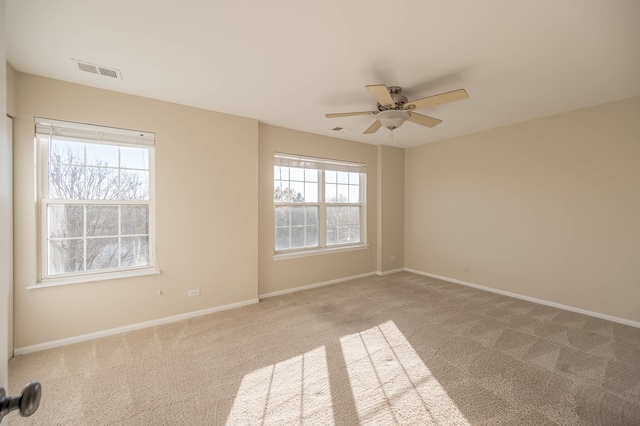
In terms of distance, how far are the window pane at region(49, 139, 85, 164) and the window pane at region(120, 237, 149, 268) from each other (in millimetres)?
935

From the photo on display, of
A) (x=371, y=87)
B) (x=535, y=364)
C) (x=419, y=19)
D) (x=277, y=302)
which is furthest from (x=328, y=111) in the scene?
(x=535, y=364)

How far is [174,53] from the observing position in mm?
2168

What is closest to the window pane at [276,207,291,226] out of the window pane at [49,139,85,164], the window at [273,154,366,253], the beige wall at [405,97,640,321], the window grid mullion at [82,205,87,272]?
the window at [273,154,366,253]

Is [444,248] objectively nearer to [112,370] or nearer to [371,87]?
[371,87]

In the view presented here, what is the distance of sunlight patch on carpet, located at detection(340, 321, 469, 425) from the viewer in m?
1.74

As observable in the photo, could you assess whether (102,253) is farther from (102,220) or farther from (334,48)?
(334,48)

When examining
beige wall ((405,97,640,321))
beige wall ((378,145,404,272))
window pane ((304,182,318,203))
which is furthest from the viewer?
beige wall ((378,145,404,272))

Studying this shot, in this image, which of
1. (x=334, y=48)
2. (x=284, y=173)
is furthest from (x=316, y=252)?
(x=334, y=48)

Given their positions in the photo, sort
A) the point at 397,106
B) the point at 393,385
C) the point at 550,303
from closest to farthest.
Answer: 1. the point at 393,385
2. the point at 397,106
3. the point at 550,303

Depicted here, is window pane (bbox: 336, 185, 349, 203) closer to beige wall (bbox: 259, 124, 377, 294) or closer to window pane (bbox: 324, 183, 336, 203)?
window pane (bbox: 324, 183, 336, 203)

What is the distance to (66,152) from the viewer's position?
8.82ft

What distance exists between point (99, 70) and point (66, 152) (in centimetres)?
93

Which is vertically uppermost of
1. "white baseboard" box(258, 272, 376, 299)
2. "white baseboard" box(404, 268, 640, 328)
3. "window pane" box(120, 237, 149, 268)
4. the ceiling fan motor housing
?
the ceiling fan motor housing

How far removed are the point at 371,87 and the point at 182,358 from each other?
9.51ft
